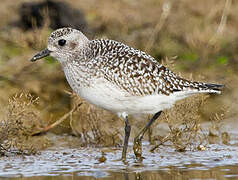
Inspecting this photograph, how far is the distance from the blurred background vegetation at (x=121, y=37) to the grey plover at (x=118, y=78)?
5.88ft

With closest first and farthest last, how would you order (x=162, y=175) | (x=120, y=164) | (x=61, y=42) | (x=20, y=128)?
(x=162, y=175)
(x=120, y=164)
(x=61, y=42)
(x=20, y=128)

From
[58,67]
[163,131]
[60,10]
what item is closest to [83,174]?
[163,131]

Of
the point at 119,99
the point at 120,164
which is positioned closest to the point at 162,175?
the point at 120,164

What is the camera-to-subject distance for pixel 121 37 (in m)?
13.3

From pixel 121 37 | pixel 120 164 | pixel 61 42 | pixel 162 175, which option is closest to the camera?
pixel 162 175

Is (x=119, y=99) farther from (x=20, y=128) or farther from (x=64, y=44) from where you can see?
(x=20, y=128)

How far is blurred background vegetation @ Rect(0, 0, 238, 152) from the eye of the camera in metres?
11.0

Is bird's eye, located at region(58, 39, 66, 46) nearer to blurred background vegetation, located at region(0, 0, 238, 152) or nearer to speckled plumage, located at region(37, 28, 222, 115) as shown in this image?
speckled plumage, located at region(37, 28, 222, 115)

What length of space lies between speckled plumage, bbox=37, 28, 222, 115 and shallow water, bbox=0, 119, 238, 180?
710mm

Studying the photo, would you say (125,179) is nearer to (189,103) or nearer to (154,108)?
(154,108)

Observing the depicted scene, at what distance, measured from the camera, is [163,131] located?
9523 millimetres

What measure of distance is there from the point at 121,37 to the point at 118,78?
5.88 m

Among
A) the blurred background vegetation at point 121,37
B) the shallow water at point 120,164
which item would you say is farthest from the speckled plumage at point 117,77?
the blurred background vegetation at point 121,37

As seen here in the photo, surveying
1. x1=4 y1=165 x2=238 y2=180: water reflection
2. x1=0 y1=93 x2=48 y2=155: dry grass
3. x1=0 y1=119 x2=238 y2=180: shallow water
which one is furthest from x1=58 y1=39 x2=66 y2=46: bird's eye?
x1=4 y1=165 x2=238 y2=180: water reflection
